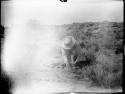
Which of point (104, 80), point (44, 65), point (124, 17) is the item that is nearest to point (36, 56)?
point (44, 65)

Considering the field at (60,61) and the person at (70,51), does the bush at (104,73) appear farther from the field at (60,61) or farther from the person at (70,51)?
the person at (70,51)

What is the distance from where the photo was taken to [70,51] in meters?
3.53

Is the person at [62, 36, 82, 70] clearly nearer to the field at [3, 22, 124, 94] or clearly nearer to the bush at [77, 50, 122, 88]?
the field at [3, 22, 124, 94]

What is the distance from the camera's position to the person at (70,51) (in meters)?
3.52

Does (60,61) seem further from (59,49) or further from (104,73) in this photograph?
(104,73)

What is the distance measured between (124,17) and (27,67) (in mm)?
1372

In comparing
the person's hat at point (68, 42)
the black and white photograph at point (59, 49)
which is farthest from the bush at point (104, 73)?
the person's hat at point (68, 42)

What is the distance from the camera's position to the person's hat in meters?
3.52

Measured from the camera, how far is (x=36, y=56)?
3.52 m

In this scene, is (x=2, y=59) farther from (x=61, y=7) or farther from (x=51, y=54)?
(x=61, y=7)

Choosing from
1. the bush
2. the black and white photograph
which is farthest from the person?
the bush

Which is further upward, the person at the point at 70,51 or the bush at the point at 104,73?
the person at the point at 70,51

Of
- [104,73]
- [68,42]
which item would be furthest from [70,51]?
[104,73]

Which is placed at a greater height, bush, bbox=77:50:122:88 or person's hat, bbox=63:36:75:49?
person's hat, bbox=63:36:75:49
